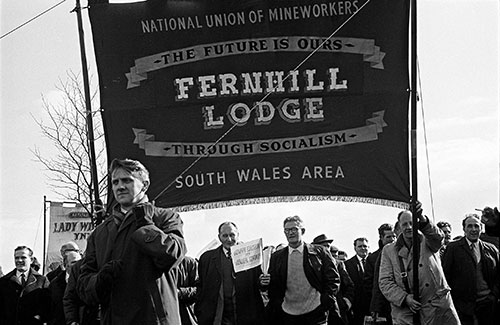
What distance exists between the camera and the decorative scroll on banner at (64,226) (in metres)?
22.2

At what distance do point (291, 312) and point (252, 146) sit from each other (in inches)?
72.0

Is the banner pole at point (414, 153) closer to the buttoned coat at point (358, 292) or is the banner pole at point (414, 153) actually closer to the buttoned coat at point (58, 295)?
the buttoned coat at point (358, 292)

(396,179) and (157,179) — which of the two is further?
(157,179)

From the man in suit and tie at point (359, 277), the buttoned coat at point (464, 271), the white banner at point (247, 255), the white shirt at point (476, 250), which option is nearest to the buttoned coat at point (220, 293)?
the white banner at point (247, 255)

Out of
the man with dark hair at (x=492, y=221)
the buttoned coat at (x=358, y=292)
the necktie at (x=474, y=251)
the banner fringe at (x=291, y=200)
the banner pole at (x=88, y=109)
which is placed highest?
the banner pole at (x=88, y=109)

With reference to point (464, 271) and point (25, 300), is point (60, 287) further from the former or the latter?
point (464, 271)

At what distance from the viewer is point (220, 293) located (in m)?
9.59

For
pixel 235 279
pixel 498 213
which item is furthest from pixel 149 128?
pixel 498 213

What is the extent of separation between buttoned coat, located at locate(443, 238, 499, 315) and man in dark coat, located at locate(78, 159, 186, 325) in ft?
18.1

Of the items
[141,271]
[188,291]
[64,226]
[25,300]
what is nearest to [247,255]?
[188,291]

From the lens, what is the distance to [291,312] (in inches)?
367

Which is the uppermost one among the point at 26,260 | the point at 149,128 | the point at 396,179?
the point at 149,128

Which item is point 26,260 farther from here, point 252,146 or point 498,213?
point 498,213

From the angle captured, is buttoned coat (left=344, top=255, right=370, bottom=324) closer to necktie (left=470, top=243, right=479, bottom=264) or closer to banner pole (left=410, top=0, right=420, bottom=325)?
necktie (left=470, top=243, right=479, bottom=264)
